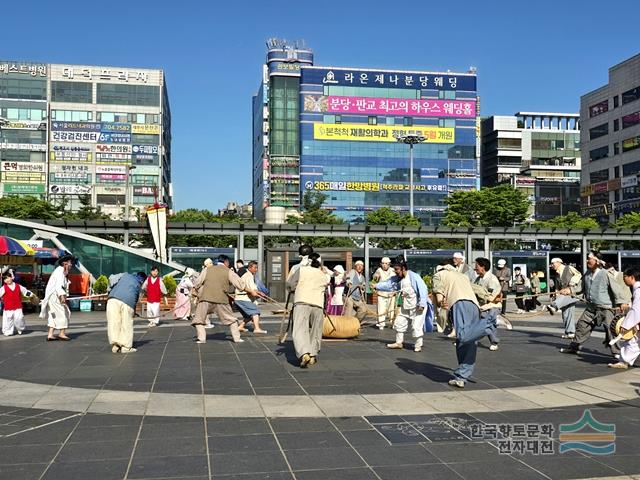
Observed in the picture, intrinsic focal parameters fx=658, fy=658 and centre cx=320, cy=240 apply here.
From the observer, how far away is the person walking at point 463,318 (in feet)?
27.4

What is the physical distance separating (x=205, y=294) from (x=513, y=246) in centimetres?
5166

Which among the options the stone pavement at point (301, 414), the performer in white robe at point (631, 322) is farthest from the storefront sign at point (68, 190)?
the performer in white robe at point (631, 322)

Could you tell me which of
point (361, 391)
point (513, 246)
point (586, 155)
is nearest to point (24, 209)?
point (513, 246)

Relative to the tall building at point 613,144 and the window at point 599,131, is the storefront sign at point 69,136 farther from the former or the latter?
the window at point 599,131

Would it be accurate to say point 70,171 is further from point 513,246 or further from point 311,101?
point 513,246

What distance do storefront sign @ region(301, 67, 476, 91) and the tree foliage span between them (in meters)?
46.3

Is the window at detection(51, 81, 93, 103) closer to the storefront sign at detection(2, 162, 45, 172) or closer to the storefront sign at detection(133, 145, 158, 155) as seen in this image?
the storefront sign at detection(133, 145, 158, 155)

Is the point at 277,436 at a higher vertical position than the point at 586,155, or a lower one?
lower

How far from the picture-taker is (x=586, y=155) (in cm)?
8100

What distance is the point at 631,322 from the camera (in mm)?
9578

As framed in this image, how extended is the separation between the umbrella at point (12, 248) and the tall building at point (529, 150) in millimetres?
95883

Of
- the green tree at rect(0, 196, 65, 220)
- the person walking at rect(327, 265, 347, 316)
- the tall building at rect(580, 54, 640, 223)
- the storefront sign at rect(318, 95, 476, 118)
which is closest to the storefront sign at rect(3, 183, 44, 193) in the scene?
the green tree at rect(0, 196, 65, 220)

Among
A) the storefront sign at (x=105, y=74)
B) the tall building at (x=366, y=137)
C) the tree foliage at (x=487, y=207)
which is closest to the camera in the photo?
the tree foliage at (x=487, y=207)

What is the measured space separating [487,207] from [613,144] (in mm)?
22950
